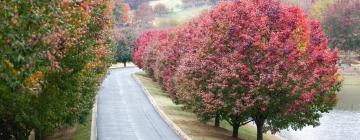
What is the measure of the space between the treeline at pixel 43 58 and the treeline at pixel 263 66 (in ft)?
24.0

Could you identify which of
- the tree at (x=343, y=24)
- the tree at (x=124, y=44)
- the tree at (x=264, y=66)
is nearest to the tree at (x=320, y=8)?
the tree at (x=343, y=24)

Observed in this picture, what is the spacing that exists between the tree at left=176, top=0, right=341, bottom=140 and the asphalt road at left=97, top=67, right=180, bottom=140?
4610mm

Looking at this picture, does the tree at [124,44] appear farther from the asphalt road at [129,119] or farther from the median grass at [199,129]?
the median grass at [199,129]

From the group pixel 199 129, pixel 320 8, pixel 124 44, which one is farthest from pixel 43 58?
pixel 320 8

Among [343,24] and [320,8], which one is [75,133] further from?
[320,8]

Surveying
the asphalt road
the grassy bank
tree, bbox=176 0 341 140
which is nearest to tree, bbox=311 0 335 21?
the asphalt road

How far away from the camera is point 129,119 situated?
45.3 metres

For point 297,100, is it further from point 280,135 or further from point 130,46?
point 130,46

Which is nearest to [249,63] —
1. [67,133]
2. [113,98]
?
[67,133]

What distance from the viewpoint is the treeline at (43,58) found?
37.0 feet

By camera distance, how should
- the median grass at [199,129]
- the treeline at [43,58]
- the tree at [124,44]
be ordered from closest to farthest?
the treeline at [43,58] < the median grass at [199,129] < the tree at [124,44]

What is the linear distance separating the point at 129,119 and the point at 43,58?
32420mm

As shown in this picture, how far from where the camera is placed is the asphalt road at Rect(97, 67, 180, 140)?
37028mm

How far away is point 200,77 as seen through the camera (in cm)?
3606
